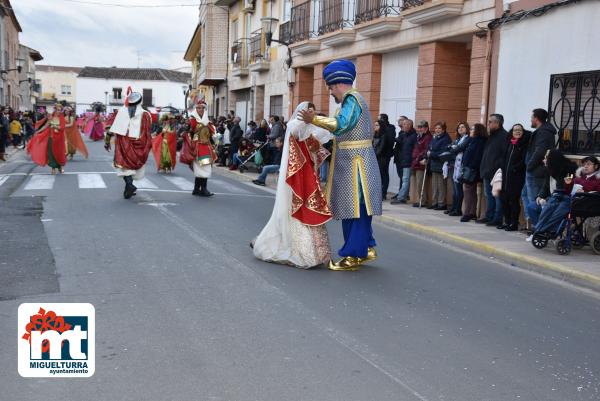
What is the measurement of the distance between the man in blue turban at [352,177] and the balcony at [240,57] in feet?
76.7

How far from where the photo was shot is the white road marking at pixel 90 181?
582 inches

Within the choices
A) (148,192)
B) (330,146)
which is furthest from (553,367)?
(148,192)

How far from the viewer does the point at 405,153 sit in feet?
46.3

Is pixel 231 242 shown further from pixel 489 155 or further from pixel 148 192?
pixel 148 192

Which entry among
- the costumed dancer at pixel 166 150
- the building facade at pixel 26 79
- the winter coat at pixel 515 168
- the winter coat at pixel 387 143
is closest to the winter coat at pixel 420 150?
the winter coat at pixel 387 143

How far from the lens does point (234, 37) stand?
34.2m

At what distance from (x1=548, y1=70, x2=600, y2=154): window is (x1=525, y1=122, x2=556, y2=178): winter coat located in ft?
3.09

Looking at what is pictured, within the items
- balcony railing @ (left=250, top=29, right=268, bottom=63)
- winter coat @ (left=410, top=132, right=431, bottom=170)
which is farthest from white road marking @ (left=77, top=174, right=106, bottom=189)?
balcony railing @ (left=250, top=29, right=268, bottom=63)

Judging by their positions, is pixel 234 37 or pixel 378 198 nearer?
pixel 378 198

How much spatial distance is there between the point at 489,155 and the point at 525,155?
85cm

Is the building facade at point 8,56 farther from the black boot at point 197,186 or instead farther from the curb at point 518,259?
the curb at point 518,259

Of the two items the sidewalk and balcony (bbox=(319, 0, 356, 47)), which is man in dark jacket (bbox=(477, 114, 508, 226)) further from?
balcony (bbox=(319, 0, 356, 47))

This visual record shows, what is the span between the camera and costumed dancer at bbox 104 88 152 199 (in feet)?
41.9

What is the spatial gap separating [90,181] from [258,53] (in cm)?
1403
